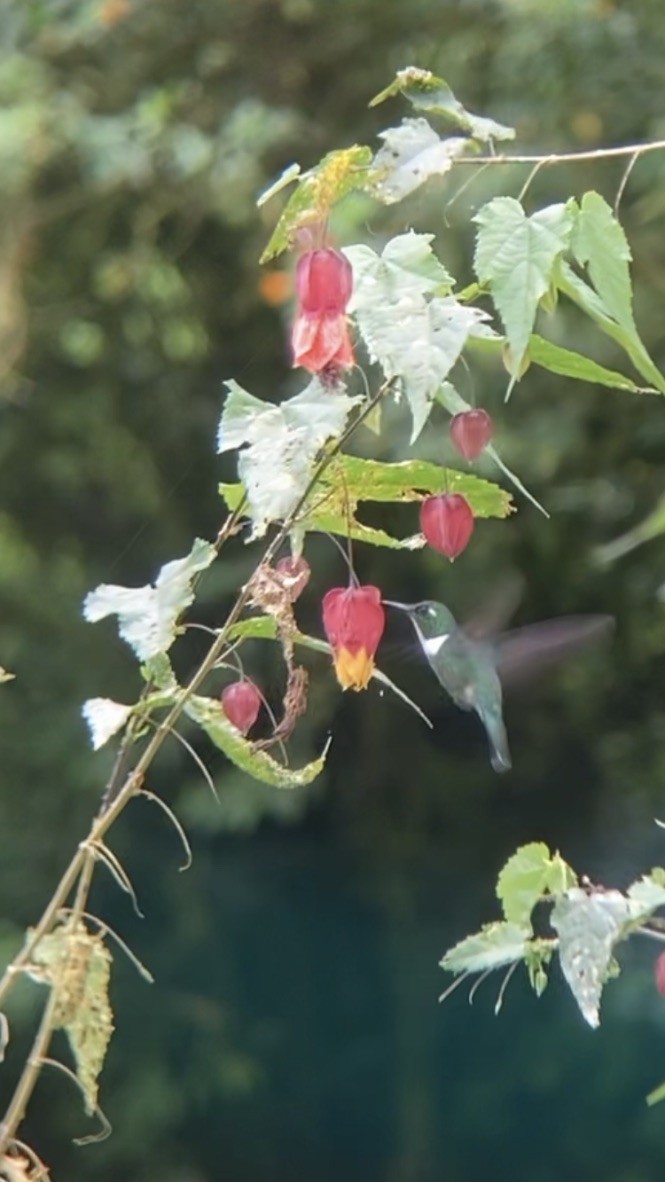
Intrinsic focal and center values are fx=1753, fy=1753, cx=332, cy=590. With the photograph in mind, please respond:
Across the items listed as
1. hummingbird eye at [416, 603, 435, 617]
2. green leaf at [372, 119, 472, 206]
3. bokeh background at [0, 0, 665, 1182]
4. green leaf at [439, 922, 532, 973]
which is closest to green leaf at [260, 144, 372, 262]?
green leaf at [372, 119, 472, 206]

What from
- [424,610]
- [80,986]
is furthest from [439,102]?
[424,610]

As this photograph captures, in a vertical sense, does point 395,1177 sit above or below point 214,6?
below

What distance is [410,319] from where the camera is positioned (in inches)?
18.0

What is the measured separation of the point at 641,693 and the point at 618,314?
8.60 ft

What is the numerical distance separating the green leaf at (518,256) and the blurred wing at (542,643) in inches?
16.9

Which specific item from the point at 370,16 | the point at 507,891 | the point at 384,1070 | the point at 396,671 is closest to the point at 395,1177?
the point at 384,1070

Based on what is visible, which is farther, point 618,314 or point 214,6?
point 214,6

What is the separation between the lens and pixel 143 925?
3.38 metres

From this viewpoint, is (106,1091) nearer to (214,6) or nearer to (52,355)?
(52,355)

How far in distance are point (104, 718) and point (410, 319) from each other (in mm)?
162

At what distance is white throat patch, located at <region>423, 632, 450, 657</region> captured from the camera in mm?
921

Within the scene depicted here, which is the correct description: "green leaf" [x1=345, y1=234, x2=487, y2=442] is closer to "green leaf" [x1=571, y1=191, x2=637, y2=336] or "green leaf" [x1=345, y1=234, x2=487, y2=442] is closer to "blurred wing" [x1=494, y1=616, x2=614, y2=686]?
"green leaf" [x1=571, y1=191, x2=637, y2=336]

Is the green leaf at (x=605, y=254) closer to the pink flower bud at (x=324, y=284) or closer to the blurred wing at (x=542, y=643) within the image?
the pink flower bud at (x=324, y=284)

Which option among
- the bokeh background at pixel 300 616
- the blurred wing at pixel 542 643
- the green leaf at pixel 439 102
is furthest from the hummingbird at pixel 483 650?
the bokeh background at pixel 300 616
